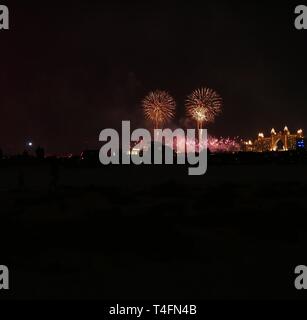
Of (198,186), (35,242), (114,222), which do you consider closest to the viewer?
(35,242)

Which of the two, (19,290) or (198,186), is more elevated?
(198,186)

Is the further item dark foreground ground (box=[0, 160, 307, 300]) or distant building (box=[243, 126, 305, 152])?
distant building (box=[243, 126, 305, 152])

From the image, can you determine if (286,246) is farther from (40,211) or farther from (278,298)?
(40,211)

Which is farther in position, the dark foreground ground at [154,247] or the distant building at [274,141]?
the distant building at [274,141]

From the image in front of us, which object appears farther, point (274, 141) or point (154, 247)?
point (274, 141)

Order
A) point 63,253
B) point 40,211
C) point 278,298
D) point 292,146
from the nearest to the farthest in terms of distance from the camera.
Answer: point 278,298
point 63,253
point 40,211
point 292,146
